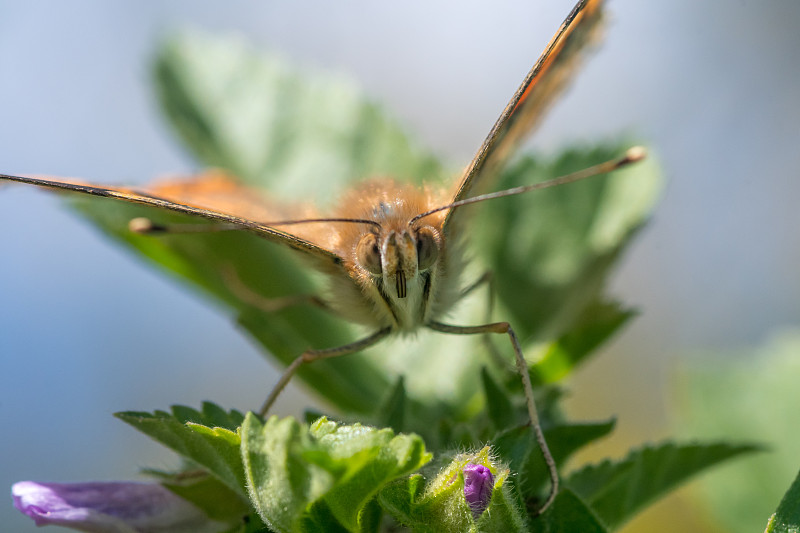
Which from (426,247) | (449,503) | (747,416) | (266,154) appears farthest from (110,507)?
(747,416)

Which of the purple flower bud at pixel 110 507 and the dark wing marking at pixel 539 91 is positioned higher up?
the dark wing marking at pixel 539 91

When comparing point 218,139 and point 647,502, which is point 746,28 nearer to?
point 218,139

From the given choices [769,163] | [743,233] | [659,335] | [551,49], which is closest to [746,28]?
[769,163]

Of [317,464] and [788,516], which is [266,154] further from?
[788,516]

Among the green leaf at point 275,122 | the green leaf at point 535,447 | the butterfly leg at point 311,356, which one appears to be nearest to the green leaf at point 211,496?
the butterfly leg at point 311,356

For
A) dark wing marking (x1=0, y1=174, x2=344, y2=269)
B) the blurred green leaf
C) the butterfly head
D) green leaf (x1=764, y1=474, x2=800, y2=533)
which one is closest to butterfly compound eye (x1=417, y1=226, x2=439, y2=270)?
the butterfly head

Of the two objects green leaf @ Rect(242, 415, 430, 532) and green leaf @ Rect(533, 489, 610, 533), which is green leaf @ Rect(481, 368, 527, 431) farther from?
green leaf @ Rect(242, 415, 430, 532)

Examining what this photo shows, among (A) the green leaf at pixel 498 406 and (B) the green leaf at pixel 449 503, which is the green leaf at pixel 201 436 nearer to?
(B) the green leaf at pixel 449 503
